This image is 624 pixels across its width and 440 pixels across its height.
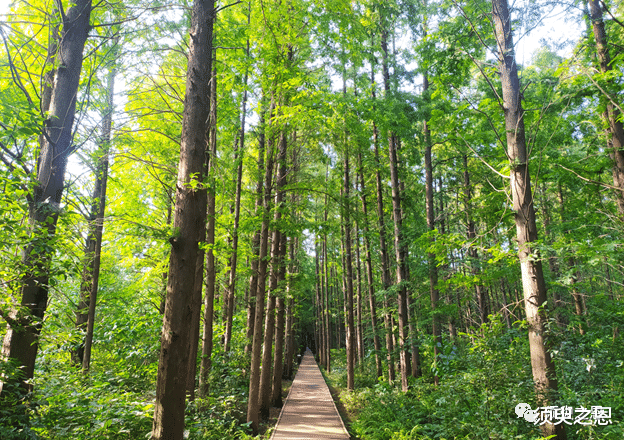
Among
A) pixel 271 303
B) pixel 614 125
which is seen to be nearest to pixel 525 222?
pixel 614 125

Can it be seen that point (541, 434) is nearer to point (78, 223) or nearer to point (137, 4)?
point (78, 223)

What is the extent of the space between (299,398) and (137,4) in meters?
13.3

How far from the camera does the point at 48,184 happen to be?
4438mm

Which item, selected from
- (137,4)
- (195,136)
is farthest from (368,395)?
(137,4)

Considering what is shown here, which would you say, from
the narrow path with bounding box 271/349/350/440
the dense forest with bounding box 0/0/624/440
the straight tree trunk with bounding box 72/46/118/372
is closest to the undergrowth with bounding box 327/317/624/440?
the dense forest with bounding box 0/0/624/440

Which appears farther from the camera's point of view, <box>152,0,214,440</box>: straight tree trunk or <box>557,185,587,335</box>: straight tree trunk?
<box>557,185,587,335</box>: straight tree trunk

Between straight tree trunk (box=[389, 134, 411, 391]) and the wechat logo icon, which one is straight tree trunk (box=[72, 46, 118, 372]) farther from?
straight tree trunk (box=[389, 134, 411, 391])

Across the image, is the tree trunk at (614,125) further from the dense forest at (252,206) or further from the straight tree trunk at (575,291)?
the straight tree trunk at (575,291)

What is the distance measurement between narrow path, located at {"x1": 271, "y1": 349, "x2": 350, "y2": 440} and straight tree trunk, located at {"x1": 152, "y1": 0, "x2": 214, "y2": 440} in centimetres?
516

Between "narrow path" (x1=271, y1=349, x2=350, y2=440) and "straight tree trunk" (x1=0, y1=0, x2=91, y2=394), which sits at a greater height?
"straight tree trunk" (x1=0, y1=0, x2=91, y2=394)

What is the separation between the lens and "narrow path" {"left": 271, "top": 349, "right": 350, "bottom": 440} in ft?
26.7

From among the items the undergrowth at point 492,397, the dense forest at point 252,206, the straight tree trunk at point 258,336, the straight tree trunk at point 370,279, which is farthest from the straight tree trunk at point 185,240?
the straight tree trunk at point 370,279

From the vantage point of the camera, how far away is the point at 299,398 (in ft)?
40.8

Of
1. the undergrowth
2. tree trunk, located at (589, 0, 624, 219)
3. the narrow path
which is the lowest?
the narrow path
